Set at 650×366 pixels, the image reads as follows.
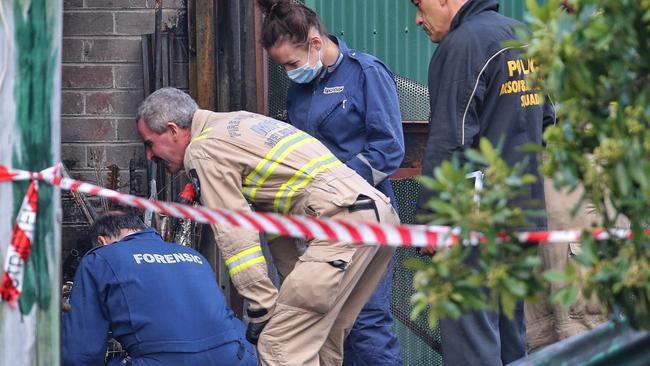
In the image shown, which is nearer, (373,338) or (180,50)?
(373,338)

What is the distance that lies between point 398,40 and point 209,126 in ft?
6.55

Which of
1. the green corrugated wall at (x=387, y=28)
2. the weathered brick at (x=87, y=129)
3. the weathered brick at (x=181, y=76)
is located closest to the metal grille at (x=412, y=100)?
the green corrugated wall at (x=387, y=28)

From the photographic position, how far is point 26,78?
342cm

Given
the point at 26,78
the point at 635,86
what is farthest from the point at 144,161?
the point at 635,86

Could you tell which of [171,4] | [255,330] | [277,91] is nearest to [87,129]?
[171,4]

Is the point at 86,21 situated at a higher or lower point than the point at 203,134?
higher

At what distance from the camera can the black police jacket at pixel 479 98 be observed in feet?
14.9

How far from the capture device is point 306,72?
18.6 ft

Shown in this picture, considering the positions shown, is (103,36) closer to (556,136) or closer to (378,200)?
(378,200)

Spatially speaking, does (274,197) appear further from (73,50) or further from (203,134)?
(73,50)

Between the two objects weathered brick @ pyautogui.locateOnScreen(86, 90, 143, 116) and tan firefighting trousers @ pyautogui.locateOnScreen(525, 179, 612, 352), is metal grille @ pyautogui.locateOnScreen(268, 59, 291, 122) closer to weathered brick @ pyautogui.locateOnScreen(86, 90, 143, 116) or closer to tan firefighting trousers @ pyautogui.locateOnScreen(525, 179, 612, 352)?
weathered brick @ pyautogui.locateOnScreen(86, 90, 143, 116)

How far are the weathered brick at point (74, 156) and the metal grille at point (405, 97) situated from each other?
40.3 inches

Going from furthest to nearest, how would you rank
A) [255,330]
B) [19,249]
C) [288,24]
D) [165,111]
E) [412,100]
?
[412,100]
[288,24]
[165,111]
[255,330]
[19,249]

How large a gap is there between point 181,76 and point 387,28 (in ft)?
3.66
